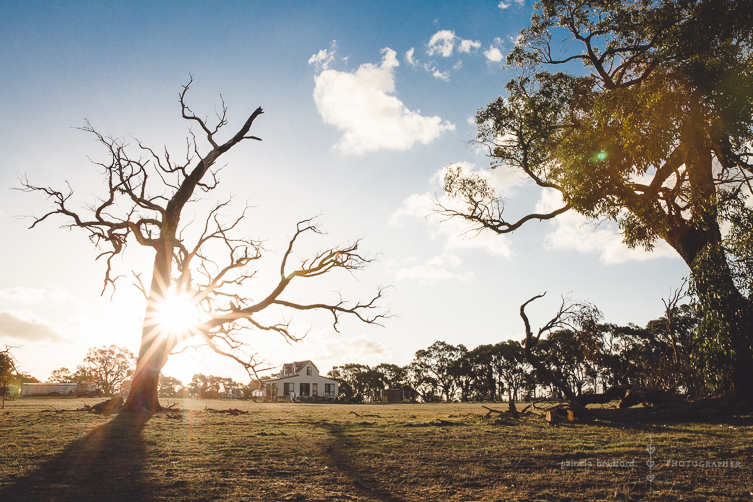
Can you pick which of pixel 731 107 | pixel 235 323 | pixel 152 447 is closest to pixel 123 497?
pixel 152 447

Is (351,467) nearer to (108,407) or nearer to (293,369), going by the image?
(108,407)

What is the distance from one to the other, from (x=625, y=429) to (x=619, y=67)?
1251cm

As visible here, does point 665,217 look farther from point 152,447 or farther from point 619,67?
point 152,447

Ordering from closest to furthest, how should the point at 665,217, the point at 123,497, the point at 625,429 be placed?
the point at 123,497, the point at 625,429, the point at 665,217

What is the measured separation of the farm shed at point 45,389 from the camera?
57.6 meters

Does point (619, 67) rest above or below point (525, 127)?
above

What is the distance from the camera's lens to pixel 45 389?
59.1 meters

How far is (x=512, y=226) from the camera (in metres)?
17.1

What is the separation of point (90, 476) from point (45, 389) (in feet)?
232

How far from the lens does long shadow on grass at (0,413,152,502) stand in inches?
174

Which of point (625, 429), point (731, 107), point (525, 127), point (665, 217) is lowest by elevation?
point (625, 429)
